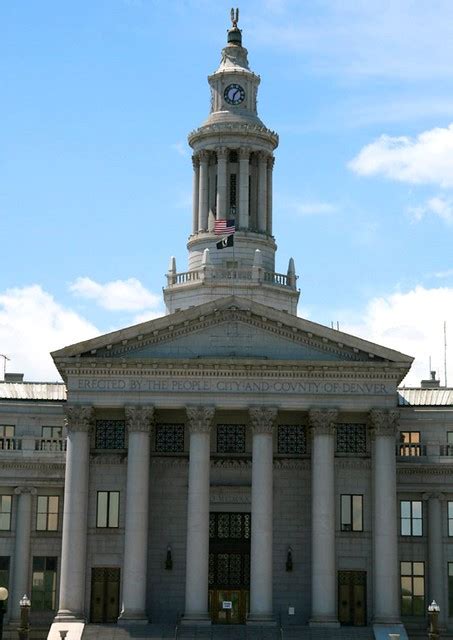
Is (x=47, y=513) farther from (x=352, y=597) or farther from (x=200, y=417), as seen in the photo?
(x=352, y=597)

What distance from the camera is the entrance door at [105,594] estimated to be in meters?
77.1

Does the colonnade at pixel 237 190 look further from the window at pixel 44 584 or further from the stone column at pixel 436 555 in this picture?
the window at pixel 44 584

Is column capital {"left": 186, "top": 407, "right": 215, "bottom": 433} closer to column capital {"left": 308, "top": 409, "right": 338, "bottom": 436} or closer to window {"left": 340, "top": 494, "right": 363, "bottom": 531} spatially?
column capital {"left": 308, "top": 409, "right": 338, "bottom": 436}

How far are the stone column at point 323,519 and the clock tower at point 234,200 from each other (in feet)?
58.5

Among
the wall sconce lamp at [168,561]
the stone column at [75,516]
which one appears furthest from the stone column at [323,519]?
the stone column at [75,516]

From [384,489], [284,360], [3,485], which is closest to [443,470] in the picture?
[384,489]

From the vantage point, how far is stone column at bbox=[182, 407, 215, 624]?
75.3 meters

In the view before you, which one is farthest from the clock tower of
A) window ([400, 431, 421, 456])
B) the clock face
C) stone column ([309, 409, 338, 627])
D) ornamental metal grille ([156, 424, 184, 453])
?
stone column ([309, 409, 338, 627])

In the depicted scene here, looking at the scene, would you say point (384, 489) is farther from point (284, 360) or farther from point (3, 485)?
point (3, 485)

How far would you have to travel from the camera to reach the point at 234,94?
326 feet

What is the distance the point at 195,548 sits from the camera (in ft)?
248

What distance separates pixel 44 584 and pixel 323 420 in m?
20.0

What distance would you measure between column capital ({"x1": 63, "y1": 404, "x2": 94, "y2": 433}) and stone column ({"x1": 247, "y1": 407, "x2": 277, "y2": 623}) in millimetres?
9111

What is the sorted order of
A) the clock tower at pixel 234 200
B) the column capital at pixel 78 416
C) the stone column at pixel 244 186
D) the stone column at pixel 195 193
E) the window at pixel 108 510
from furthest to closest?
the stone column at pixel 195 193 → the stone column at pixel 244 186 → the clock tower at pixel 234 200 → the window at pixel 108 510 → the column capital at pixel 78 416
